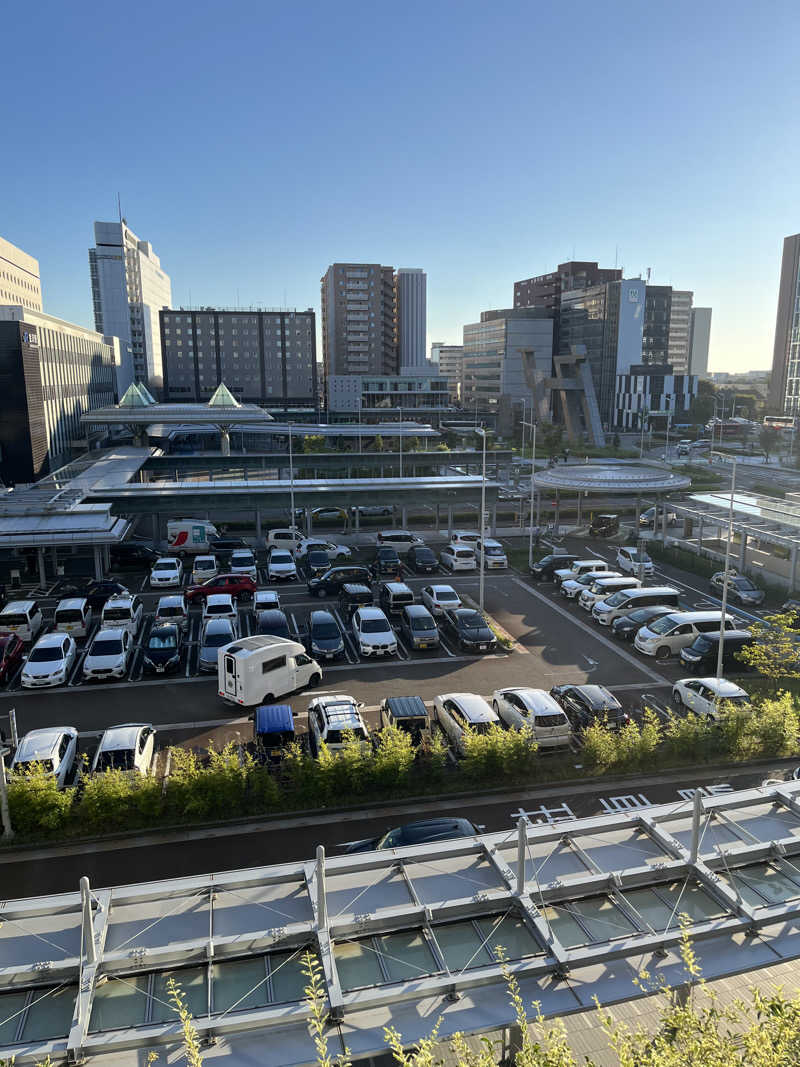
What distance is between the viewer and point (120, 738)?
15.7 meters

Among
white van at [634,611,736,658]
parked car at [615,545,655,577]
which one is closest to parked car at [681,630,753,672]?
white van at [634,611,736,658]

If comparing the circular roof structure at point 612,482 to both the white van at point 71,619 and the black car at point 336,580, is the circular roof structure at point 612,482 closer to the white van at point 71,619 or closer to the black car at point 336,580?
the black car at point 336,580

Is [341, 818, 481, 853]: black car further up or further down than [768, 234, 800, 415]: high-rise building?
further down

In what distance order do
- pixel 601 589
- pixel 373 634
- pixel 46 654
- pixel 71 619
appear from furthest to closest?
pixel 601 589
pixel 71 619
pixel 373 634
pixel 46 654

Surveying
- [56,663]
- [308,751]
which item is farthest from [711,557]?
[56,663]

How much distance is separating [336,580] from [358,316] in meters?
93.5

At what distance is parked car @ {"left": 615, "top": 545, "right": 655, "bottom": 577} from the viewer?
32875 mm

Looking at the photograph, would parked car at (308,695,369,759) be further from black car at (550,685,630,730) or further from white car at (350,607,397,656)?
black car at (550,685,630,730)

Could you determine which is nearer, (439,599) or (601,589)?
(439,599)

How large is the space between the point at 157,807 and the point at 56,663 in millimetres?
8973

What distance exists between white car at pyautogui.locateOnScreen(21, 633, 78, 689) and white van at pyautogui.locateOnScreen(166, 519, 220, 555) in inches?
550

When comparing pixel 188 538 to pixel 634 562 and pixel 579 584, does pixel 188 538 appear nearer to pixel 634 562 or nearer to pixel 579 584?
pixel 579 584

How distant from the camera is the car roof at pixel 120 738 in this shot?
1534cm

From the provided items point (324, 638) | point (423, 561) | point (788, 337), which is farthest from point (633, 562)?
point (788, 337)
